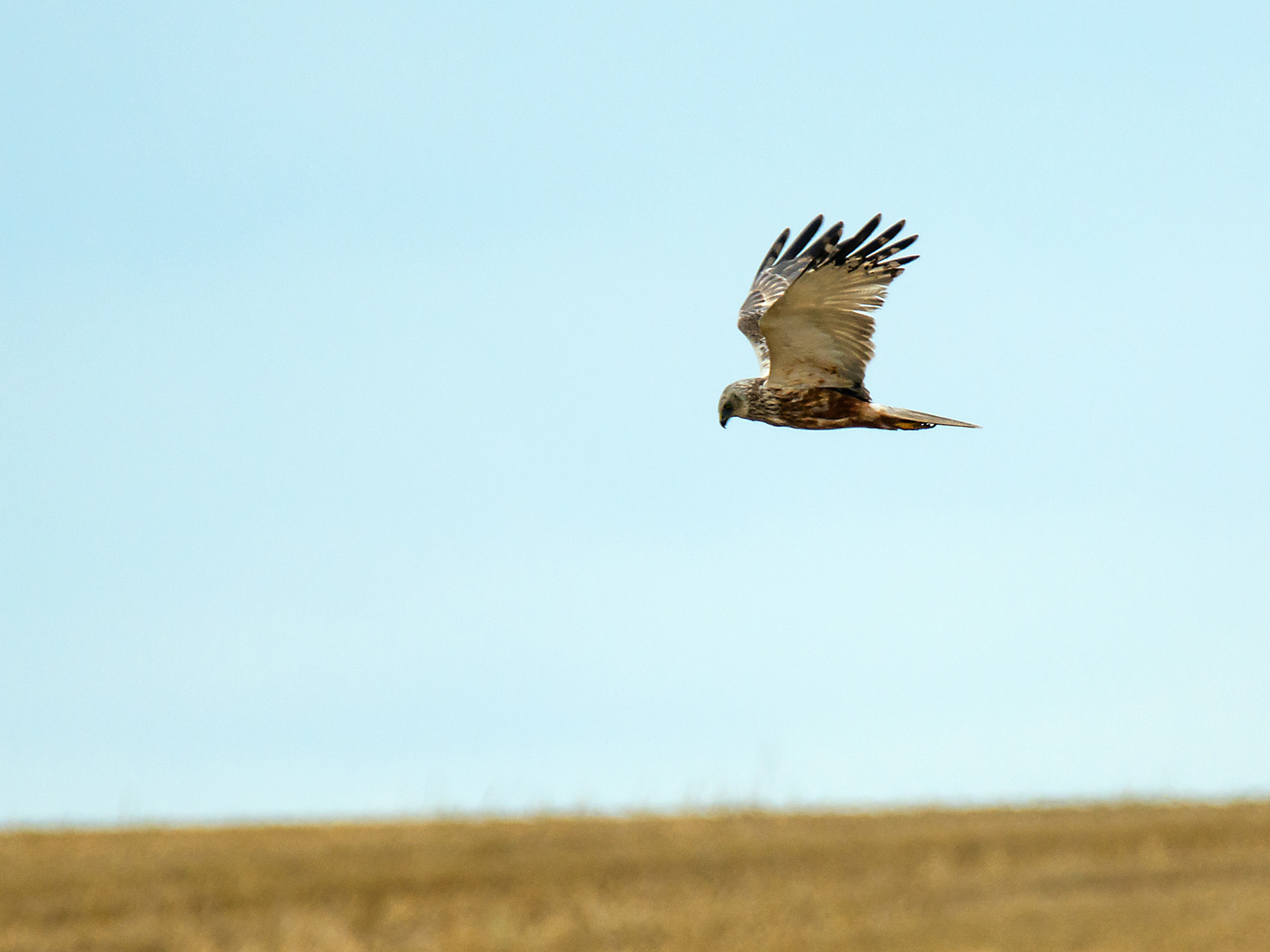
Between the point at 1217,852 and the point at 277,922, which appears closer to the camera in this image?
the point at 277,922

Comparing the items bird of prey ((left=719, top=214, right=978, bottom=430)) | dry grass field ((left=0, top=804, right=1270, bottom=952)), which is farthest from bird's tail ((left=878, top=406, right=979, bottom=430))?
dry grass field ((left=0, top=804, right=1270, bottom=952))

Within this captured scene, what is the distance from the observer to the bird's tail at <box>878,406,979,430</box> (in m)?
9.84

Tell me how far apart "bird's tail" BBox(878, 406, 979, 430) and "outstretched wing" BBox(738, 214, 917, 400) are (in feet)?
0.75

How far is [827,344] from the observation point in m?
9.61

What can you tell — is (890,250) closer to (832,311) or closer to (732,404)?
(832,311)

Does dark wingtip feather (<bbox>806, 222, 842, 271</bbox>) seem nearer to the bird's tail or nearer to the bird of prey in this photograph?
the bird of prey

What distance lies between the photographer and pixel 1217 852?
696cm

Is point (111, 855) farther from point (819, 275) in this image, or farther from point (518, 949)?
point (819, 275)

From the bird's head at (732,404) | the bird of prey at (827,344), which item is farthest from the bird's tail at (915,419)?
the bird's head at (732,404)

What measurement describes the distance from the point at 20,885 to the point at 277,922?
1474mm

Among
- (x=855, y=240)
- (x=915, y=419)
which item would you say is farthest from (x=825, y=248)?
Answer: (x=915, y=419)

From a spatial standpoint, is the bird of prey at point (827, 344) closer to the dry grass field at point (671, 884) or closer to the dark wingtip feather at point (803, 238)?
the dark wingtip feather at point (803, 238)

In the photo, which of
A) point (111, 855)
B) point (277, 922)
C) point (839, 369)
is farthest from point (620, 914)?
point (839, 369)

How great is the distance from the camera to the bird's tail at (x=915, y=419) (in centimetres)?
984
